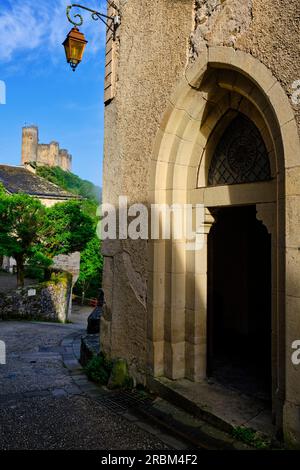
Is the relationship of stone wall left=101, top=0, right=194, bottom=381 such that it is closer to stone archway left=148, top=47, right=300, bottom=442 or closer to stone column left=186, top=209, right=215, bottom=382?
stone archway left=148, top=47, right=300, bottom=442

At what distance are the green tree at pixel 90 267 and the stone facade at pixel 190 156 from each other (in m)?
23.2

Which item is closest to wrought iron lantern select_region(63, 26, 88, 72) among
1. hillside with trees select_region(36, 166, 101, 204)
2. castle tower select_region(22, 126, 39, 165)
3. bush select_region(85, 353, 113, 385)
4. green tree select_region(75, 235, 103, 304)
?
bush select_region(85, 353, 113, 385)

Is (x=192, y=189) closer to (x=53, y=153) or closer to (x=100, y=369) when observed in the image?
(x=100, y=369)

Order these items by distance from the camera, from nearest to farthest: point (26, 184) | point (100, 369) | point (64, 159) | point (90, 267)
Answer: point (100, 369), point (26, 184), point (90, 267), point (64, 159)

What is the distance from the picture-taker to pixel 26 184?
28016mm

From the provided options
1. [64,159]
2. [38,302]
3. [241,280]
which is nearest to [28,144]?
[64,159]

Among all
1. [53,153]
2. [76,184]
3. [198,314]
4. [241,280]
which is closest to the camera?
[198,314]

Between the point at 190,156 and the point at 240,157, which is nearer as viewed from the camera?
the point at 240,157

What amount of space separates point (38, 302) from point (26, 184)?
50.2 ft

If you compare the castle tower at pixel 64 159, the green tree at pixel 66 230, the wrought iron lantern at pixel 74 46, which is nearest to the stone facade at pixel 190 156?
the wrought iron lantern at pixel 74 46

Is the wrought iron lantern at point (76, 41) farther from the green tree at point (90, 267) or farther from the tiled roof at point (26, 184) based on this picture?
the green tree at point (90, 267)

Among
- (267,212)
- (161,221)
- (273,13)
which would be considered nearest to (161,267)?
(161,221)

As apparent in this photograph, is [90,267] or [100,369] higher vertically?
[90,267]
